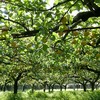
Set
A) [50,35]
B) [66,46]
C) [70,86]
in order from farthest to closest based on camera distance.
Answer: [70,86] < [66,46] < [50,35]

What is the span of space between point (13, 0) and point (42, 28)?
278 centimetres

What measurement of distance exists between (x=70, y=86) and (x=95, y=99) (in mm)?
104799

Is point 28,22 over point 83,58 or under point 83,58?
over

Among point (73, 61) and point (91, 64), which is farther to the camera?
point (91, 64)

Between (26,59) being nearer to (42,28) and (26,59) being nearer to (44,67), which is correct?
(44,67)

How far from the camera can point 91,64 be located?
54.1 feet

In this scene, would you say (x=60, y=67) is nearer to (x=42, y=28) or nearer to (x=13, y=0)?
(x=13, y=0)

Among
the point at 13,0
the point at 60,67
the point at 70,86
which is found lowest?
the point at 70,86

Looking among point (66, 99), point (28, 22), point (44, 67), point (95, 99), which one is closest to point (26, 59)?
point (44, 67)

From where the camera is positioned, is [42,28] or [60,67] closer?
[42,28]

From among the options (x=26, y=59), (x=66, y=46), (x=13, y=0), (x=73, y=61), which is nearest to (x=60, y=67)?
(x=73, y=61)

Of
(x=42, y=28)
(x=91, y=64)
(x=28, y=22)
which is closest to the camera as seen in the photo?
(x=42, y=28)

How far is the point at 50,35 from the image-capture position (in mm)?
4113

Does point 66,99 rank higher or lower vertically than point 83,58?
lower
